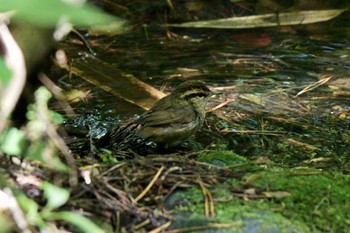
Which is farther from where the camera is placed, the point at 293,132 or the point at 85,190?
the point at 293,132

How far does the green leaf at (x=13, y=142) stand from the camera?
2.58m

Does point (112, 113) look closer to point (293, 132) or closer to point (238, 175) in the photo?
point (293, 132)

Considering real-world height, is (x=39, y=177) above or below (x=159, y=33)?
above

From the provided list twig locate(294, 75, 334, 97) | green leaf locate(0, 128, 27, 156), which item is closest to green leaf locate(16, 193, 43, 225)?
green leaf locate(0, 128, 27, 156)

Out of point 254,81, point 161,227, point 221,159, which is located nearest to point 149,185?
point 161,227

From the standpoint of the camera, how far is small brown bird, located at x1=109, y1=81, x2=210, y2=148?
4.91m

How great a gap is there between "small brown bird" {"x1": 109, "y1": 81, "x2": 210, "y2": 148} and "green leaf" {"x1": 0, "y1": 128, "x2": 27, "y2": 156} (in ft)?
6.68

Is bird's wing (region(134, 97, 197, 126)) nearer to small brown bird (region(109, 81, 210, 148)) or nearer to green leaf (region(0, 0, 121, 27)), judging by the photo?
small brown bird (region(109, 81, 210, 148))

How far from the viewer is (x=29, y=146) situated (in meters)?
2.68

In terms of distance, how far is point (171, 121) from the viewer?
16.6 feet

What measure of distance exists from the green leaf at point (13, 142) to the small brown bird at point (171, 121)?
2.03 meters

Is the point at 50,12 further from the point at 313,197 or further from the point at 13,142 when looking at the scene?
the point at 313,197

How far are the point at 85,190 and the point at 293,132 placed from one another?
2976 mm

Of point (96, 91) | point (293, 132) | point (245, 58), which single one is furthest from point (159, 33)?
point (293, 132)
